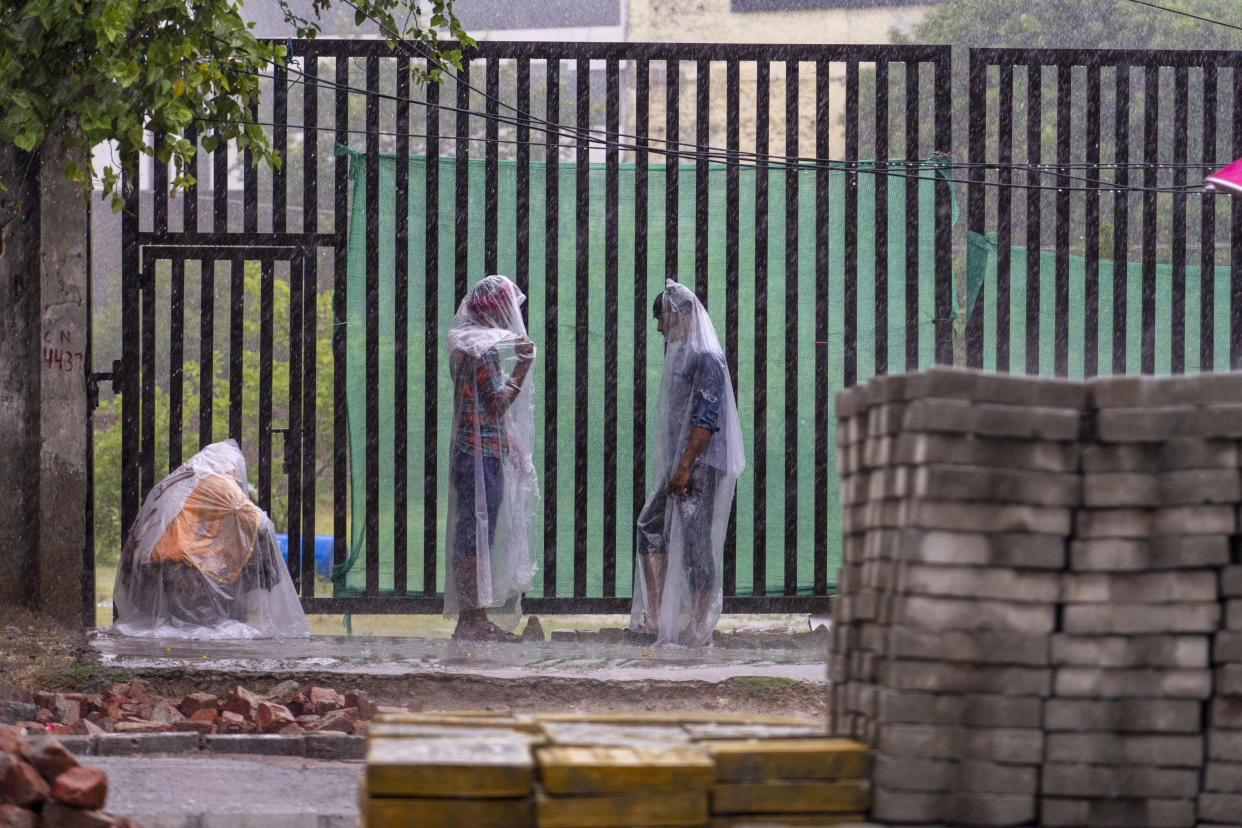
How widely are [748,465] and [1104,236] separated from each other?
13146 mm

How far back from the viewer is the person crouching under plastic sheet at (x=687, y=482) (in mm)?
8281

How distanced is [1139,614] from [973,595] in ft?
1.23

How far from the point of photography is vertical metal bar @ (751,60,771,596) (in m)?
8.96

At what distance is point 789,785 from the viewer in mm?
3141

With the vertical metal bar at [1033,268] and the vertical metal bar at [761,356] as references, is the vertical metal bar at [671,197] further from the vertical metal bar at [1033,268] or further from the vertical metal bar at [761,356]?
the vertical metal bar at [1033,268]

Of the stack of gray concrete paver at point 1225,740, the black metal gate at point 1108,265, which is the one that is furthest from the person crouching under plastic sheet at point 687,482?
the stack of gray concrete paver at point 1225,740

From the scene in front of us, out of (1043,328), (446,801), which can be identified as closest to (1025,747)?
(446,801)

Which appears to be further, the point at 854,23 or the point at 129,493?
the point at 854,23

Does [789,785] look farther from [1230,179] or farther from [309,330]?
[309,330]

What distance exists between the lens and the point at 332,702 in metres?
6.52

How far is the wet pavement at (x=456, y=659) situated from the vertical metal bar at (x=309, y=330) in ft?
2.48

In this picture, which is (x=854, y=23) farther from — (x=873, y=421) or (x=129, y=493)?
(x=873, y=421)

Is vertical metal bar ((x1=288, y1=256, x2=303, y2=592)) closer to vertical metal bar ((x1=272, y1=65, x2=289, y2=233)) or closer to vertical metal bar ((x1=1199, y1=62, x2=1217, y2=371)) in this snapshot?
vertical metal bar ((x1=272, y1=65, x2=289, y2=233))

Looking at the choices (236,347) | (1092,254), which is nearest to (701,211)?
(1092,254)
